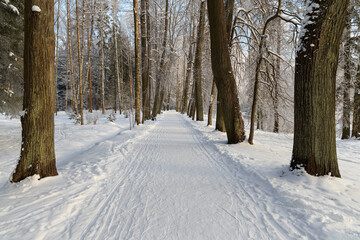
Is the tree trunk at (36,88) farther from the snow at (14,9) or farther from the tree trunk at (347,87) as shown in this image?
the tree trunk at (347,87)

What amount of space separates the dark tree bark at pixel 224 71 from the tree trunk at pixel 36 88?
5.50 metres

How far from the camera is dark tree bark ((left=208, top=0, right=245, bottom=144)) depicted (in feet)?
23.3

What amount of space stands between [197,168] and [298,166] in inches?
86.8

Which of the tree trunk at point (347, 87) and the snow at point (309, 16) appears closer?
the snow at point (309, 16)

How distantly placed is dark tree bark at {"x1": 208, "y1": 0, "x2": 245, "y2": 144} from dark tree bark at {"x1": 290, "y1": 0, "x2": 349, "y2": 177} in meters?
3.63

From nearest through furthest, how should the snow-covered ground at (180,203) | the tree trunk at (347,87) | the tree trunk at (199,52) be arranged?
Result: the snow-covered ground at (180,203), the tree trunk at (347,87), the tree trunk at (199,52)

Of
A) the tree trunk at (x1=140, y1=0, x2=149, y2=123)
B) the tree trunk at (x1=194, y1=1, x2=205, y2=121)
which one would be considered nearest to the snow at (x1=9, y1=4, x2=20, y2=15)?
the tree trunk at (x1=140, y1=0, x2=149, y2=123)

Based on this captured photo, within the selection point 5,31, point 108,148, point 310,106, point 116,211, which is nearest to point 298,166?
point 310,106

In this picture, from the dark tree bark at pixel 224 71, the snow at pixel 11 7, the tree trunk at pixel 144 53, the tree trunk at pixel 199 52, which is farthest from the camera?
the tree trunk at pixel 144 53

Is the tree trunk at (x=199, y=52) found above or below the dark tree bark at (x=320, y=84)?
above

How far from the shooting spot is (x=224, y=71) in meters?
7.28

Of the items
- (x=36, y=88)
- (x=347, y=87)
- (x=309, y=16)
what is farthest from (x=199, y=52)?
(x=36, y=88)

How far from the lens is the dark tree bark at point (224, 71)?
23.3 feet

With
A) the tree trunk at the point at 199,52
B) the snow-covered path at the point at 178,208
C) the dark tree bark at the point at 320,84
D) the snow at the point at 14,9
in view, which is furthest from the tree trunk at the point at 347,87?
the snow at the point at 14,9
